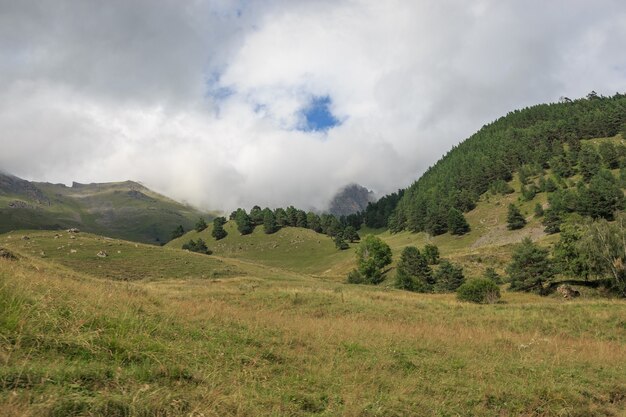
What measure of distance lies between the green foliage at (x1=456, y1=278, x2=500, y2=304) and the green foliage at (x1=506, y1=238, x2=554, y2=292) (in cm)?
1575

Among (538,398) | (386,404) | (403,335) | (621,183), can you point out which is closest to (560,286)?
(403,335)

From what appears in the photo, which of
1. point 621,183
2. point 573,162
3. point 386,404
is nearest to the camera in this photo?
point 386,404

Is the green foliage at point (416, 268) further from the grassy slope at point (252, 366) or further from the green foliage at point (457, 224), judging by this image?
the green foliage at point (457, 224)

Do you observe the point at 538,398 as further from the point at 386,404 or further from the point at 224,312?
the point at 224,312

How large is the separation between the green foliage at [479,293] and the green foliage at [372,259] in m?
45.3

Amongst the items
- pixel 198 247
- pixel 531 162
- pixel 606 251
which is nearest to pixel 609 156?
pixel 531 162

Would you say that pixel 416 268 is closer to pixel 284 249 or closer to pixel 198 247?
pixel 284 249

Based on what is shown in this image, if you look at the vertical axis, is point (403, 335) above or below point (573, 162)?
below

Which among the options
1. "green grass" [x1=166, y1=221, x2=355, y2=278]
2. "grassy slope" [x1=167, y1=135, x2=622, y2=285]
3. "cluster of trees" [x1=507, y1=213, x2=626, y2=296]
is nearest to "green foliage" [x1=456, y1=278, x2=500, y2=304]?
"cluster of trees" [x1=507, y1=213, x2=626, y2=296]

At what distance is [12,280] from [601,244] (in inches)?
2296

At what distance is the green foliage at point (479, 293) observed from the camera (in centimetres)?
3600

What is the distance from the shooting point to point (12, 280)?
25.5ft

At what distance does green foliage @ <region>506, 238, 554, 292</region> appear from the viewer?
4981cm

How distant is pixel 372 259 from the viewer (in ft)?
293
